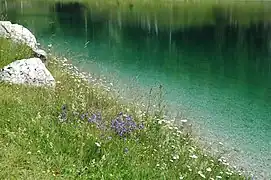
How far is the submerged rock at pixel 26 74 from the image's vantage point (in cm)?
1314

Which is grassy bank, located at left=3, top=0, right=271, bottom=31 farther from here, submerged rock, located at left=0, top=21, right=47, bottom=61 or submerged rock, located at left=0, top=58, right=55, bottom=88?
submerged rock, located at left=0, top=58, right=55, bottom=88

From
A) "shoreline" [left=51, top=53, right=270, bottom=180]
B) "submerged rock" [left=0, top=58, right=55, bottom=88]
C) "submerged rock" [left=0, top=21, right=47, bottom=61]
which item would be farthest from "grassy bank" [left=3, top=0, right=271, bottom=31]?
"submerged rock" [left=0, top=58, right=55, bottom=88]

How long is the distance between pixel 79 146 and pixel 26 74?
19.2 ft

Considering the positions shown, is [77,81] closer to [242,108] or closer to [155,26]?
[242,108]

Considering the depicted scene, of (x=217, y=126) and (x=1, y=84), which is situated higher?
(x=1, y=84)

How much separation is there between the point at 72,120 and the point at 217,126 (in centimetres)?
850

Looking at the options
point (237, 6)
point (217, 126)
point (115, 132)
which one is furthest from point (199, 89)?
point (237, 6)

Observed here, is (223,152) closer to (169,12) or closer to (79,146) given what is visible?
(79,146)

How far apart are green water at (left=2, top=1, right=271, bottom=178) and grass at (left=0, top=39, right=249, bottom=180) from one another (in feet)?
12.7

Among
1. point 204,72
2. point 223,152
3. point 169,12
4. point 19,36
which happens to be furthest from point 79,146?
point 169,12

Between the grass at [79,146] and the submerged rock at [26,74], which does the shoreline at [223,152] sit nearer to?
the grass at [79,146]

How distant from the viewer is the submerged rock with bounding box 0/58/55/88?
43.1ft

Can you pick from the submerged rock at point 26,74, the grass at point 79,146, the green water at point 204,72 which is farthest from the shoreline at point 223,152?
the submerged rock at point 26,74

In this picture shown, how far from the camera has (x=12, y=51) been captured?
1658 cm
